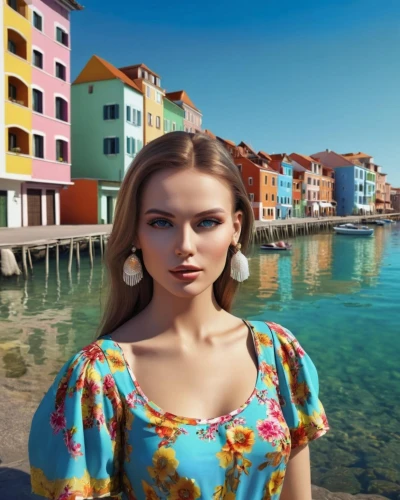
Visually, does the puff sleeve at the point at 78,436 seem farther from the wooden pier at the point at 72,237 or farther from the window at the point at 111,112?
the window at the point at 111,112

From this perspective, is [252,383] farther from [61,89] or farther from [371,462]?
[61,89]

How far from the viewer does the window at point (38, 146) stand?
81.7 ft

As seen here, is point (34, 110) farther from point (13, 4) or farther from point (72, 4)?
point (72, 4)

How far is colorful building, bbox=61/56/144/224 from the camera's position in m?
32.6

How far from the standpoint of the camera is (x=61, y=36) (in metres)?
27.2

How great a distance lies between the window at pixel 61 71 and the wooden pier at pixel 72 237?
8.78m

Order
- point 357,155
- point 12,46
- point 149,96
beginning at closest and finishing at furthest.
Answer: point 12,46
point 149,96
point 357,155

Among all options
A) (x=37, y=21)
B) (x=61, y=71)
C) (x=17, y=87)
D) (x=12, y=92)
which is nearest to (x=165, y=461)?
(x=12, y=92)

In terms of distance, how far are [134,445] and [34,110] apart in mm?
26411

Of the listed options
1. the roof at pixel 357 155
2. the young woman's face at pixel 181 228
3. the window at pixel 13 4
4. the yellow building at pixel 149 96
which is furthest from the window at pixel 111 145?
the roof at pixel 357 155

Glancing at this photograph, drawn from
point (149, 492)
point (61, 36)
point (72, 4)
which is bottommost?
point (149, 492)

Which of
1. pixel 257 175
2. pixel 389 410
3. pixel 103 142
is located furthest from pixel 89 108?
pixel 389 410

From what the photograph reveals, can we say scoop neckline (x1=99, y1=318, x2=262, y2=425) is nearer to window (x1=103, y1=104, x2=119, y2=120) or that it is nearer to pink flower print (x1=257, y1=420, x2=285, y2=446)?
pink flower print (x1=257, y1=420, x2=285, y2=446)

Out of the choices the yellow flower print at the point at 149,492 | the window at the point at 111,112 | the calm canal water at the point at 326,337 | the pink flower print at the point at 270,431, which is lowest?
the calm canal water at the point at 326,337
